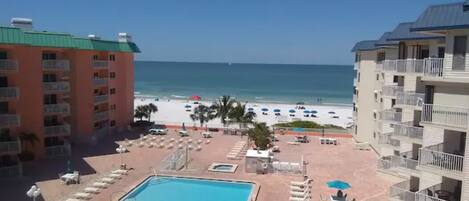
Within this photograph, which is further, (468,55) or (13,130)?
(13,130)

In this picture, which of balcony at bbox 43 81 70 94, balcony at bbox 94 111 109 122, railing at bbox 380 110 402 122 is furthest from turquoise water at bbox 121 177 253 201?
balcony at bbox 94 111 109 122

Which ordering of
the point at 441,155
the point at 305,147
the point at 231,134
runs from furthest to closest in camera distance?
the point at 231,134
the point at 305,147
the point at 441,155

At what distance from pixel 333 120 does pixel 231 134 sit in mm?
26757

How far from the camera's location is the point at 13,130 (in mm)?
28688

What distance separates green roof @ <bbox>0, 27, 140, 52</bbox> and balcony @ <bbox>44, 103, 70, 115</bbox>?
4863mm

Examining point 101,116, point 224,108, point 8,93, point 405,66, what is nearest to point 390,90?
point 405,66

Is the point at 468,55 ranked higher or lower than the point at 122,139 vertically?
higher

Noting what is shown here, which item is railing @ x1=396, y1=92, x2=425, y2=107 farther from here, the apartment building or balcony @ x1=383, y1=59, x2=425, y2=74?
the apartment building

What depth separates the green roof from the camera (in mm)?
26266

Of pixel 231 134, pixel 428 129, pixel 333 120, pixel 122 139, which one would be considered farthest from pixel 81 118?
pixel 333 120

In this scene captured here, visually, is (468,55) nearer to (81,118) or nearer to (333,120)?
(81,118)

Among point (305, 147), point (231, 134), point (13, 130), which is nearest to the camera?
point (13, 130)

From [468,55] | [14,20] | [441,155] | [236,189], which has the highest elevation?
[14,20]

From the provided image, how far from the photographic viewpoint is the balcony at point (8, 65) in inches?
1069
